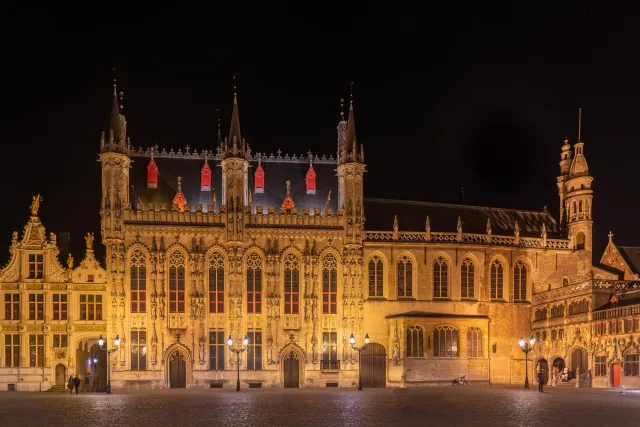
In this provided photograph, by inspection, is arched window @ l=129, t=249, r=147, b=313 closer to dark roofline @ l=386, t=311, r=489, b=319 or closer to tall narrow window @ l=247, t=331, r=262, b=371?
tall narrow window @ l=247, t=331, r=262, b=371

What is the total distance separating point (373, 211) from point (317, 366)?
49.7 feet

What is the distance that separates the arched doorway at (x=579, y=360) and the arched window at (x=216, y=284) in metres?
27.9

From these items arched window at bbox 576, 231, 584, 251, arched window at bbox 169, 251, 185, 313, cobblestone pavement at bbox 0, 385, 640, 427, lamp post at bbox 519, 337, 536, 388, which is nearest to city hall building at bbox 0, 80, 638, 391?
arched window at bbox 169, 251, 185, 313

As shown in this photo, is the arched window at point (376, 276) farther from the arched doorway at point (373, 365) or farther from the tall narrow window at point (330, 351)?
the tall narrow window at point (330, 351)

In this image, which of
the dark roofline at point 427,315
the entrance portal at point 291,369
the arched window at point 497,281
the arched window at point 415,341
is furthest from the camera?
the arched window at point 497,281

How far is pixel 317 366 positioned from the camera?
232 ft

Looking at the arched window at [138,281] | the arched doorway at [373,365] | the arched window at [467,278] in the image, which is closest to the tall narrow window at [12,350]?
the arched window at [138,281]

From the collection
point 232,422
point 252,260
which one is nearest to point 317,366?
point 252,260

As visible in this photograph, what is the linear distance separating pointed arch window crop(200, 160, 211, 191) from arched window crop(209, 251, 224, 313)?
22.3 feet

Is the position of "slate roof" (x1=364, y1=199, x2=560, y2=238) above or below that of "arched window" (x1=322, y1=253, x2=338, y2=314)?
above

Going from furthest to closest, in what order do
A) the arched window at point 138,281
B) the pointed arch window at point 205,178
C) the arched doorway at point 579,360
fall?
the pointed arch window at point 205,178 → the arched window at point 138,281 → the arched doorway at point 579,360

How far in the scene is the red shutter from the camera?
75.7 metres

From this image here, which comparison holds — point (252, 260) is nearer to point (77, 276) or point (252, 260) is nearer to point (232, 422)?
point (77, 276)

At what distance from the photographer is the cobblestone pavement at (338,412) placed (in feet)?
105
